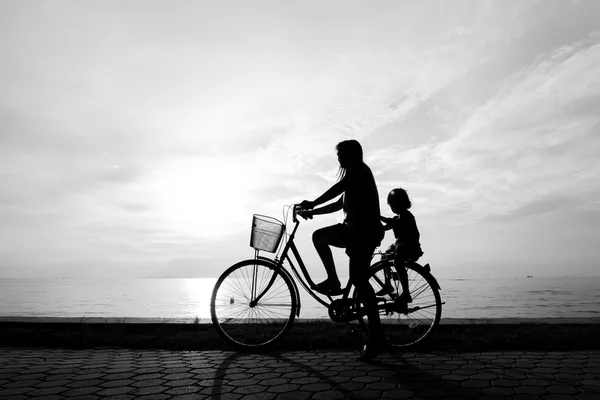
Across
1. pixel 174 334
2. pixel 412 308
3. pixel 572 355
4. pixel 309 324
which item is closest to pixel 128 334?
pixel 174 334

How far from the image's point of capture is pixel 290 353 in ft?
17.4

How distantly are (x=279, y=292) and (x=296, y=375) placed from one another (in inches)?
63.1

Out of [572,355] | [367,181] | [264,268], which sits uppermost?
[367,181]

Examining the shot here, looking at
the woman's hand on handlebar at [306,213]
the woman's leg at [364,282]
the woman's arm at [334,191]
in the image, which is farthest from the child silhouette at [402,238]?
the woman's hand on handlebar at [306,213]

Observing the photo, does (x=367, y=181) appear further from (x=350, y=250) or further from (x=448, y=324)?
(x=448, y=324)

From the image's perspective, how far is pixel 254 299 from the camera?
18.5 ft

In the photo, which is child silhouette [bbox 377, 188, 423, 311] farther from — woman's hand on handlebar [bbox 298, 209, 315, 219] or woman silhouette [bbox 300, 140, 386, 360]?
woman's hand on handlebar [bbox 298, 209, 315, 219]

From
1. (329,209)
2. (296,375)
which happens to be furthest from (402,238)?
(296,375)

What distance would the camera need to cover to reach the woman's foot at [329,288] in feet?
17.2

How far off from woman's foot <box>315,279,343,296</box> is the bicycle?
0.27 feet

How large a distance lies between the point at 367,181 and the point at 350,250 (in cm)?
83

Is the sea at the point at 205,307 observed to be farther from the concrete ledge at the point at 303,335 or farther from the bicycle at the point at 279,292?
the bicycle at the point at 279,292

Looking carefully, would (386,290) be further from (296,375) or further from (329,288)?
(296,375)

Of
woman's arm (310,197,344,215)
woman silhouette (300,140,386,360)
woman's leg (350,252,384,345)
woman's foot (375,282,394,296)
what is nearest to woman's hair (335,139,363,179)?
woman silhouette (300,140,386,360)
